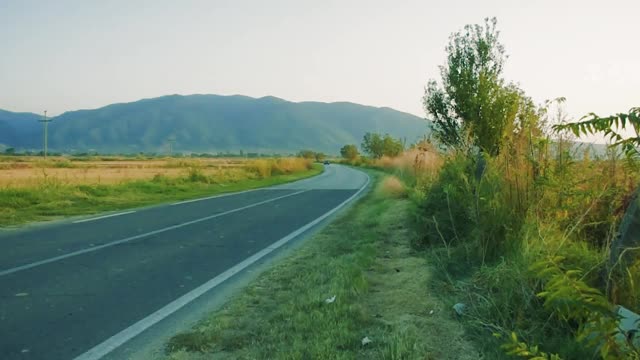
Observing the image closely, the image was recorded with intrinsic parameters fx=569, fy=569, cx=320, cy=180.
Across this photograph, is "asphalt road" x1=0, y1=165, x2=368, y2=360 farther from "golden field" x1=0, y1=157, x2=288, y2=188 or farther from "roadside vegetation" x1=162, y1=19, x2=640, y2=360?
"golden field" x1=0, y1=157, x2=288, y2=188

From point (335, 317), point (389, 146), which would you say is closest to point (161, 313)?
point (335, 317)

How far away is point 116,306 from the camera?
6.38 metres

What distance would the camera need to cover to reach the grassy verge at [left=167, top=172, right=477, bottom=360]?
4.75 metres

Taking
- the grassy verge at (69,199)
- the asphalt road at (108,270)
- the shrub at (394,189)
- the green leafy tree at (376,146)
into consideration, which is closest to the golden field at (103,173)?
the grassy verge at (69,199)

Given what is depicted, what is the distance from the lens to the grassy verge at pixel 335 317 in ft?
15.6

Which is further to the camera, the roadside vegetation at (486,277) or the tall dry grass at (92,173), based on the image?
the tall dry grass at (92,173)

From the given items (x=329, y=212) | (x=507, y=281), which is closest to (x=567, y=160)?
(x=507, y=281)

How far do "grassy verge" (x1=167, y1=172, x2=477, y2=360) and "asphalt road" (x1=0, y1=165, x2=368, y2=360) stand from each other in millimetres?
802

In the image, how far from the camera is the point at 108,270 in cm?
826

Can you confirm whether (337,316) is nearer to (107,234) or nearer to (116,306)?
(116,306)

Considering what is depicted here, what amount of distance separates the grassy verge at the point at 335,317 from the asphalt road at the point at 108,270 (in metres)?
0.80

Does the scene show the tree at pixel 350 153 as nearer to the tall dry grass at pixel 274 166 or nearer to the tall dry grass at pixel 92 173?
the tall dry grass at pixel 274 166

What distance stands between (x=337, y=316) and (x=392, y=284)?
1741 millimetres

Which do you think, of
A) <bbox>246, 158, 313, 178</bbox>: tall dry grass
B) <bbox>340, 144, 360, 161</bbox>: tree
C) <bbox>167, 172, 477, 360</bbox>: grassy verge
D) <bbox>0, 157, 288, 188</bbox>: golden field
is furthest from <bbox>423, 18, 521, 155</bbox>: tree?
<bbox>340, 144, 360, 161</bbox>: tree
